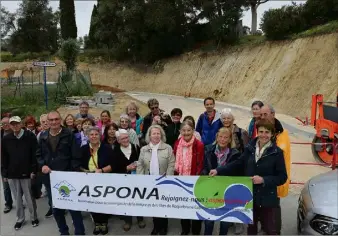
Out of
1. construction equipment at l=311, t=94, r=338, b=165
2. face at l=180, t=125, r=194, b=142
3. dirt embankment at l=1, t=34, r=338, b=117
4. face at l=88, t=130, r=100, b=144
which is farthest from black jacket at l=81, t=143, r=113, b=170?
dirt embankment at l=1, t=34, r=338, b=117

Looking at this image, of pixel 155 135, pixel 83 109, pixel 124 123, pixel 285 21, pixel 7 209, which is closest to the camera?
pixel 155 135

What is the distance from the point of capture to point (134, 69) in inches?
1387

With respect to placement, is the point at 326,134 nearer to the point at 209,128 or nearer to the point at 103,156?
the point at 209,128

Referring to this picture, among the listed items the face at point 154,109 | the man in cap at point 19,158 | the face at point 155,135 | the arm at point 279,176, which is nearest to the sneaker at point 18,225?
the man in cap at point 19,158

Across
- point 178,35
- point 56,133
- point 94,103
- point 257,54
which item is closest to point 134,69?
point 178,35

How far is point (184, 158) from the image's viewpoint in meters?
4.68

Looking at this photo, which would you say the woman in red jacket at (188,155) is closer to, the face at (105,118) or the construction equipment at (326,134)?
the face at (105,118)

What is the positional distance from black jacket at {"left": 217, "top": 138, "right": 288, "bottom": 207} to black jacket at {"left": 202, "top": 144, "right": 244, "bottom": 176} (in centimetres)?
15

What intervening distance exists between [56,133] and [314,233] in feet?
Answer: 11.4

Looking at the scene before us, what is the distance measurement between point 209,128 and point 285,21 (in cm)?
1870

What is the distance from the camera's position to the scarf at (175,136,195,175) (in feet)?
15.3

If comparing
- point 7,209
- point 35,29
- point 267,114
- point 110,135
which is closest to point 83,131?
point 110,135

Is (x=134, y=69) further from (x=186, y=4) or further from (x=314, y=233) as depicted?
(x=314, y=233)

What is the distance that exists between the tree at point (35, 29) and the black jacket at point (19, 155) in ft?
119
